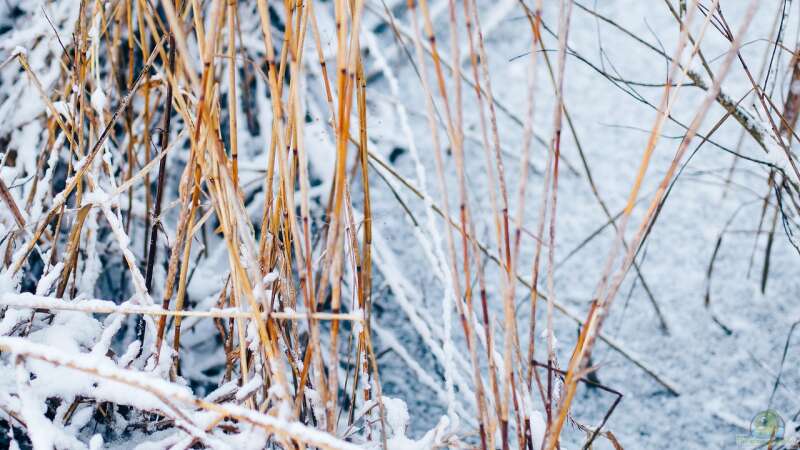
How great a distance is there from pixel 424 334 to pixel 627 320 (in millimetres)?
343

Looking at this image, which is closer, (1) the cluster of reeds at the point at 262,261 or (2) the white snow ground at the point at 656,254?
(1) the cluster of reeds at the point at 262,261

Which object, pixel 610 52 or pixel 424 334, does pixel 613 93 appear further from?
pixel 424 334

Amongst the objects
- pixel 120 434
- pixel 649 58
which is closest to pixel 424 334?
pixel 120 434

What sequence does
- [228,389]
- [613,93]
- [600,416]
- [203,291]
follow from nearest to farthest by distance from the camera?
[228,389], [600,416], [203,291], [613,93]

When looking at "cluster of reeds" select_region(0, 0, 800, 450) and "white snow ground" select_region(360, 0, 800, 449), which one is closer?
"cluster of reeds" select_region(0, 0, 800, 450)

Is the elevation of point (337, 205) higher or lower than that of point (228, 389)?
higher

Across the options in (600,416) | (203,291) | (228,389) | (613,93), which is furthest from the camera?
(613,93)

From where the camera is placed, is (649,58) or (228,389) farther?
(649,58)

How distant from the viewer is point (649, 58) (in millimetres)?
1411

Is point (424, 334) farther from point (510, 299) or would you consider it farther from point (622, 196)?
point (622, 196)

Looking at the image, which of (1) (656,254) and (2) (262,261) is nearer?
(2) (262,261)

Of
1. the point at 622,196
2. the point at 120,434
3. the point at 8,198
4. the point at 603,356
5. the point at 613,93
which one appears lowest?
the point at 120,434

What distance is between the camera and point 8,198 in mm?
697

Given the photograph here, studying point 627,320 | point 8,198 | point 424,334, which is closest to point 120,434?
point 8,198
